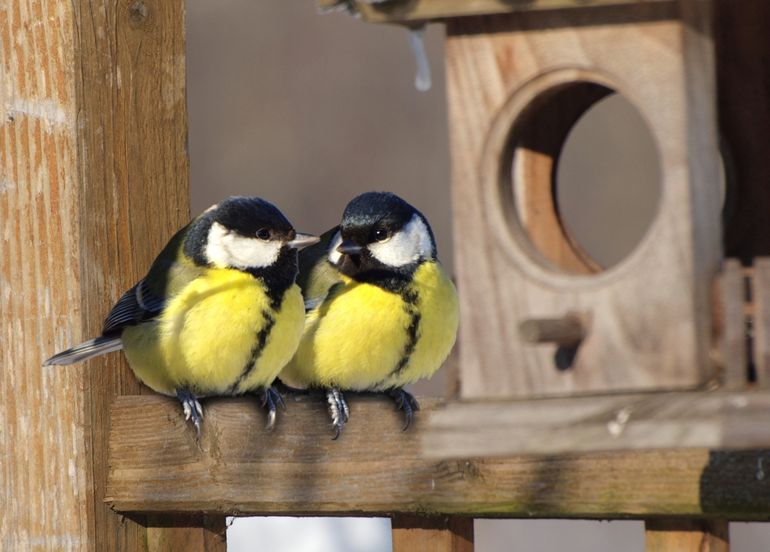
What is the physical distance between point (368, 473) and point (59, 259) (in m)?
0.78

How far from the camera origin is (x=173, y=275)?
12.1 feet

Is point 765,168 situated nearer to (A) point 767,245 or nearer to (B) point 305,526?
(A) point 767,245

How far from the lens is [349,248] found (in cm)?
373

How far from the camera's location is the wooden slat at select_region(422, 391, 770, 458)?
2.27 m

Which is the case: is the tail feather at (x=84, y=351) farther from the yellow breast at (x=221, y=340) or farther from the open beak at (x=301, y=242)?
the open beak at (x=301, y=242)

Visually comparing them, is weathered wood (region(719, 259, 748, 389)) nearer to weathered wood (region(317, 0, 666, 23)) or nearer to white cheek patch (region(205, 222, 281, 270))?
weathered wood (region(317, 0, 666, 23))

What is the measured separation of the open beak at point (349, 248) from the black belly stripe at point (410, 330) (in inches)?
6.1

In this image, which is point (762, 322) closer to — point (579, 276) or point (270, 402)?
point (579, 276)

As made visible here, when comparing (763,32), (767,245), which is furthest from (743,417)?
(763,32)

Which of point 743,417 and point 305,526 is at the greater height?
point 743,417

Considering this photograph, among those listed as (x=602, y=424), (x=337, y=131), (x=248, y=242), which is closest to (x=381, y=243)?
(x=248, y=242)

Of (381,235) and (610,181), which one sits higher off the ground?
(610,181)

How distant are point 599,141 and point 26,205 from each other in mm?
5258

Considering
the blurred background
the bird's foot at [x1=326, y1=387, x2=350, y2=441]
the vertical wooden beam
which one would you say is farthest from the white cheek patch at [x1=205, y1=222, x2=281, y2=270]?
the blurred background
